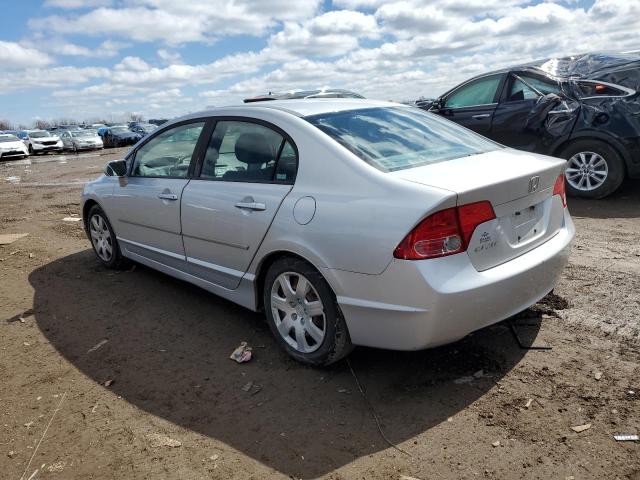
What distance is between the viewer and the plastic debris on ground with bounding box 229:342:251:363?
358 cm

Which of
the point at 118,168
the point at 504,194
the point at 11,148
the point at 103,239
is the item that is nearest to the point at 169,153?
the point at 118,168

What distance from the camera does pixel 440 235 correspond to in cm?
268

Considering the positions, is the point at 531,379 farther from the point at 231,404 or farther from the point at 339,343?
the point at 231,404

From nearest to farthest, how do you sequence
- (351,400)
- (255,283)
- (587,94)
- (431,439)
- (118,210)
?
(431,439) < (351,400) < (255,283) < (118,210) < (587,94)

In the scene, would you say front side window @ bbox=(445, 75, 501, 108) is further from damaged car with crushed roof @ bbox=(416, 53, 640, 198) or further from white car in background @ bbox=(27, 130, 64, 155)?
white car in background @ bbox=(27, 130, 64, 155)

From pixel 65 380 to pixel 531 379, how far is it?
290cm

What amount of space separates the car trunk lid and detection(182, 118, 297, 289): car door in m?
0.89

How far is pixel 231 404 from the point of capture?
3.10m

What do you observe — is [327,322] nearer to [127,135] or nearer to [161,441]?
[161,441]

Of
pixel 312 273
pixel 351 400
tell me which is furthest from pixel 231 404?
pixel 312 273

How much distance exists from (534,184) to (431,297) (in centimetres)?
99

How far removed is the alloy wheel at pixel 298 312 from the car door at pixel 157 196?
3.89ft

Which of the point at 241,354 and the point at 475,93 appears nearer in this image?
the point at 241,354

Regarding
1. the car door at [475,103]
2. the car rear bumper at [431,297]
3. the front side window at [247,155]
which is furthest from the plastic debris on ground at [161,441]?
the car door at [475,103]
